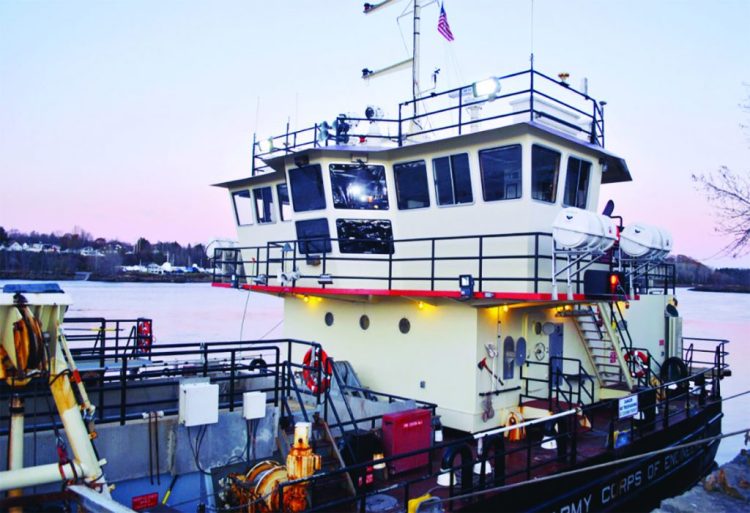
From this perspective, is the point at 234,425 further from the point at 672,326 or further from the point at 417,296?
the point at 672,326

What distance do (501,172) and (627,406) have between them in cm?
468

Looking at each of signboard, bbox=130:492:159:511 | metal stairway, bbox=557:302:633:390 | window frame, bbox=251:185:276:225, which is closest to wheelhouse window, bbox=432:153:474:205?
metal stairway, bbox=557:302:633:390

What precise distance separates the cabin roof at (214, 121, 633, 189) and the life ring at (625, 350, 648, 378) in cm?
448

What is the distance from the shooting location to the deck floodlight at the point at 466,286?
1054 centimetres

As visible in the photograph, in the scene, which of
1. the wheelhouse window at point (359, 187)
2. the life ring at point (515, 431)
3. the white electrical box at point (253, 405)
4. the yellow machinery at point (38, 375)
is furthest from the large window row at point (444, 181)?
the yellow machinery at point (38, 375)

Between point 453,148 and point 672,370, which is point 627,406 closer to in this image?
point 453,148

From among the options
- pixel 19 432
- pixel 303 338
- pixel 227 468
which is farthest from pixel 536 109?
pixel 19 432

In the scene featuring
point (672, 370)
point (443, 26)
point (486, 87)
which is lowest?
point (672, 370)

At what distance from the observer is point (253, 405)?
886cm

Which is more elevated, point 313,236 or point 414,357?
point 313,236

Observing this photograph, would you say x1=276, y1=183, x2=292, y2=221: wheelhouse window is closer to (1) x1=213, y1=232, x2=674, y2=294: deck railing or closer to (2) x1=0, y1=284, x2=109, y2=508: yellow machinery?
(1) x1=213, y1=232, x2=674, y2=294: deck railing

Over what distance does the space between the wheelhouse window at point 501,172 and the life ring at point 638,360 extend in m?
6.13

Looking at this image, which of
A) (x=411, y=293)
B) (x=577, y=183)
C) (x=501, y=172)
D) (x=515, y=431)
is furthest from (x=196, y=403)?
(x=577, y=183)

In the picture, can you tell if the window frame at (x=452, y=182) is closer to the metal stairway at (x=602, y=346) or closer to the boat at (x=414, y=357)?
the boat at (x=414, y=357)
